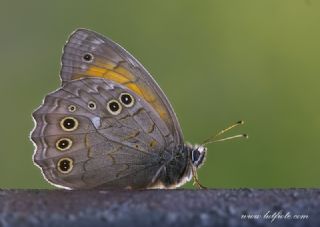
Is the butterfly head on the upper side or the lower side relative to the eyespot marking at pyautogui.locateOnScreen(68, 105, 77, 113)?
lower

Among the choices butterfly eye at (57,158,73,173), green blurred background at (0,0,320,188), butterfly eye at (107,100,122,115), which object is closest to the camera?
butterfly eye at (57,158,73,173)

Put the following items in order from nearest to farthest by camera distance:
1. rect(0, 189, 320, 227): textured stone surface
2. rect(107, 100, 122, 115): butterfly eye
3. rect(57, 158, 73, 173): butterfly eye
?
rect(0, 189, 320, 227): textured stone surface < rect(57, 158, 73, 173): butterfly eye < rect(107, 100, 122, 115): butterfly eye

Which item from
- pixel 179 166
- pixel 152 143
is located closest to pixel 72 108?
pixel 152 143

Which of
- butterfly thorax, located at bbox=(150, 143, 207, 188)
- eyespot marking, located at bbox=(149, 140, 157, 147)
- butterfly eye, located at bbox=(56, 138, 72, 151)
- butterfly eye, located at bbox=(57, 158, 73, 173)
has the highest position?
butterfly eye, located at bbox=(56, 138, 72, 151)

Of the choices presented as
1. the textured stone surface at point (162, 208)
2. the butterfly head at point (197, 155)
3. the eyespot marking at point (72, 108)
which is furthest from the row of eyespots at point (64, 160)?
the textured stone surface at point (162, 208)

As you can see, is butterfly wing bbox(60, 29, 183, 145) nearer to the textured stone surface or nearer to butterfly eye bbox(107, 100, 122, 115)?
butterfly eye bbox(107, 100, 122, 115)

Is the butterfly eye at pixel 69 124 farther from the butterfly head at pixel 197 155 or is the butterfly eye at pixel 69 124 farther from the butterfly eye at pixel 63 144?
the butterfly head at pixel 197 155

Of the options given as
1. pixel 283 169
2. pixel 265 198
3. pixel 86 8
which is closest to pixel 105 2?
pixel 86 8

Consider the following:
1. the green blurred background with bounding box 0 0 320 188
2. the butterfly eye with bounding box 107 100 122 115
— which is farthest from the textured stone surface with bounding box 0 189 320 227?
the green blurred background with bounding box 0 0 320 188
